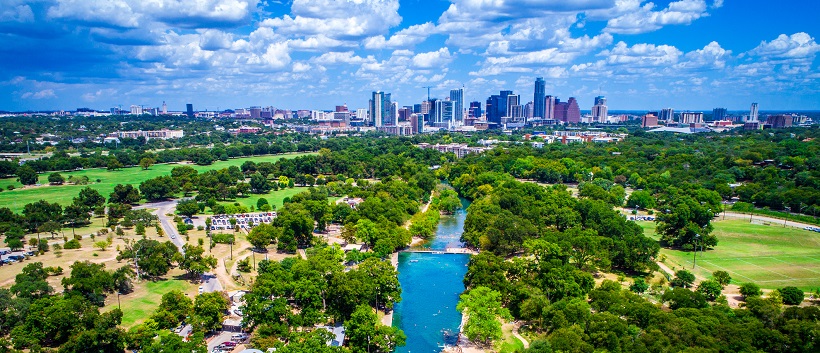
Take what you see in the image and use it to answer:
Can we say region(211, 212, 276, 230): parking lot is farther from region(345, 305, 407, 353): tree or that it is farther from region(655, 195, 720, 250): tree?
region(655, 195, 720, 250): tree

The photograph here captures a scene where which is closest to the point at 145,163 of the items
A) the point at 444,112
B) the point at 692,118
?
the point at 444,112

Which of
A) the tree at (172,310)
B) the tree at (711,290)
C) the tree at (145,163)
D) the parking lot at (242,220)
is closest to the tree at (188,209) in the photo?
the parking lot at (242,220)

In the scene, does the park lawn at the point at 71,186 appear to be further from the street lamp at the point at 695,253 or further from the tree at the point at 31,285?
the street lamp at the point at 695,253

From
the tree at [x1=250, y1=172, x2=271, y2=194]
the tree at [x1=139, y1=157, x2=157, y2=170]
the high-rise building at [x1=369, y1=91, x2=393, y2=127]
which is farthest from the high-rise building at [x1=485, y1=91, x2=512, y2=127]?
the tree at [x1=250, y1=172, x2=271, y2=194]

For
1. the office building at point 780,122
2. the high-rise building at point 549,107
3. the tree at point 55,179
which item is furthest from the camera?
the high-rise building at point 549,107

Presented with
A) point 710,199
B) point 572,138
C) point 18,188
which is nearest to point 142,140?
point 18,188

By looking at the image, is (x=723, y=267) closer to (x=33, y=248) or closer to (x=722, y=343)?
(x=722, y=343)
